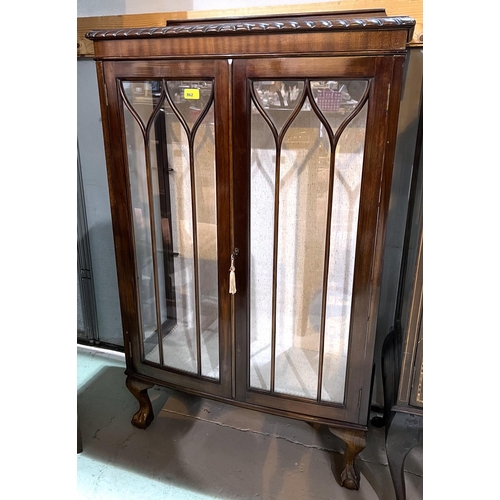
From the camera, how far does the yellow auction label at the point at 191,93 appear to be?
3.44 feet

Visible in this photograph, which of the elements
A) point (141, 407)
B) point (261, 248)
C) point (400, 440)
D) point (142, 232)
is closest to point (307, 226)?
point (261, 248)

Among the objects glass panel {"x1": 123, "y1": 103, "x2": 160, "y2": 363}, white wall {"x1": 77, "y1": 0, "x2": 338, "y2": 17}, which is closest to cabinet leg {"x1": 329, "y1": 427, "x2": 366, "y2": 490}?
glass panel {"x1": 123, "y1": 103, "x2": 160, "y2": 363}

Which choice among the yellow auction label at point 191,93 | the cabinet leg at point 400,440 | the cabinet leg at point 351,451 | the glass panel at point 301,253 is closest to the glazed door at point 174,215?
the yellow auction label at point 191,93

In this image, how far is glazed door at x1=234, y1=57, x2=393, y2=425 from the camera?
96 centimetres

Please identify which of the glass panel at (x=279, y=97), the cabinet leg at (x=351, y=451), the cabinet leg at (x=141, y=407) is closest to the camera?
the glass panel at (x=279, y=97)

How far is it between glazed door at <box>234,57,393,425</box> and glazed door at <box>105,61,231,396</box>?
0.06 m

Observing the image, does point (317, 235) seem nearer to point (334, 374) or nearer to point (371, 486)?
point (334, 374)

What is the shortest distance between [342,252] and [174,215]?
0.49 metres

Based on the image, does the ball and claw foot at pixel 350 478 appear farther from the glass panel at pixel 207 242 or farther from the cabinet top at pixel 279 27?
the cabinet top at pixel 279 27

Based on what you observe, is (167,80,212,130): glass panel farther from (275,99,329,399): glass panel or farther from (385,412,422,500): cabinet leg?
(385,412,422,500): cabinet leg
